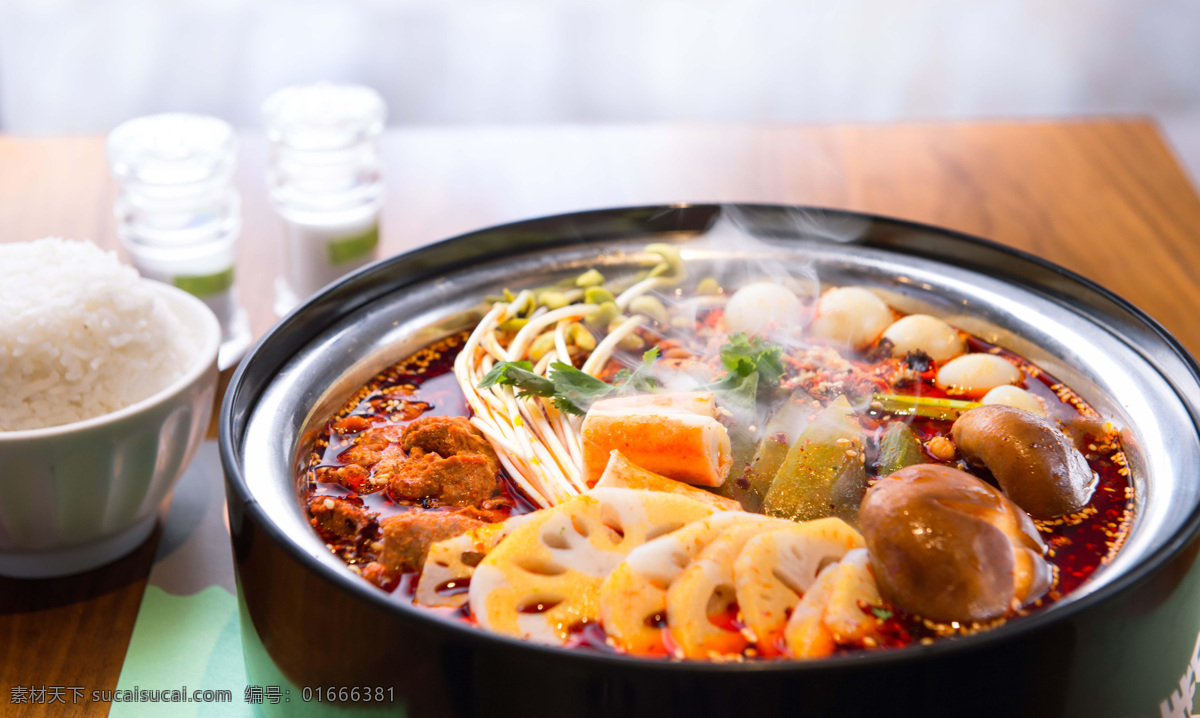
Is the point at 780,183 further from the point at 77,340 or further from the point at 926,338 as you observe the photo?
the point at 77,340

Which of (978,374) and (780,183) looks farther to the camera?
(780,183)

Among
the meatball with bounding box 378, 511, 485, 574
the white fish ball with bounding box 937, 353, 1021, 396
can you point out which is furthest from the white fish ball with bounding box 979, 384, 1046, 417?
the meatball with bounding box 378, 511, 485, 574

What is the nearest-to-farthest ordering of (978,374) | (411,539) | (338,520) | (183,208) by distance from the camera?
(411,539) < (338,520) < (978,374) < (183,208)

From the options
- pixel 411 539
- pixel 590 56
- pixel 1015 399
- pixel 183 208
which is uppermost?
pixel 1015 399

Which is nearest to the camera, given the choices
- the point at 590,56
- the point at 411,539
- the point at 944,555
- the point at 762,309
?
the point at 944,555

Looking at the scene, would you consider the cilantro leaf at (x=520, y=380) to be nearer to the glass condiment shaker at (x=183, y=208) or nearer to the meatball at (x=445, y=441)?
the meatball at (x=445, y=441)

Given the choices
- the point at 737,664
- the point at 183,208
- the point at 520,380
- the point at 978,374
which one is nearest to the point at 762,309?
the point at 978,374
